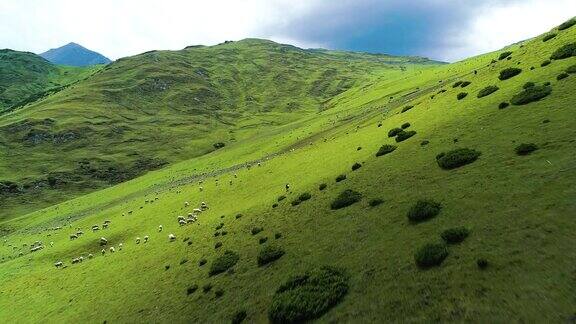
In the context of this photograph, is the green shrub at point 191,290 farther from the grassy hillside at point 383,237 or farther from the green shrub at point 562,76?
the green shrub at point 562,76

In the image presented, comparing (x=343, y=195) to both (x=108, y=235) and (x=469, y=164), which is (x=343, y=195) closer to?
(x=469, y=164)

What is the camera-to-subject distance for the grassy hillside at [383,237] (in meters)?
23.7

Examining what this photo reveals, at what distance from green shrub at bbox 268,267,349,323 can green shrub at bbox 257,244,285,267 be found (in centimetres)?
668

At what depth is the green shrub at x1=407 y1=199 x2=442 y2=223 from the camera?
1280 inches

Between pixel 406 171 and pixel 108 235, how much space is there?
5482cm

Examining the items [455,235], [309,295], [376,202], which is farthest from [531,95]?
[309,295]

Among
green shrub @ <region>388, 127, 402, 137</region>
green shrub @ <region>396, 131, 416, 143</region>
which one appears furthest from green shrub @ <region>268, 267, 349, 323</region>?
green shrub @ <region>388, 127, 402, 137</region>

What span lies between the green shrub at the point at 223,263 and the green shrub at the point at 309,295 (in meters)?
11.1

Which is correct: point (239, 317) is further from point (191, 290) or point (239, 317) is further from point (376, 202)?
point (376, 202)

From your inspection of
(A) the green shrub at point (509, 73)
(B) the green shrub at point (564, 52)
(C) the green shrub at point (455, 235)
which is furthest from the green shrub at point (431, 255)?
(A) the green shrub at point (509, 73)

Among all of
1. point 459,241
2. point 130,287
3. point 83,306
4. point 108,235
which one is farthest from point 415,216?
point 108,235

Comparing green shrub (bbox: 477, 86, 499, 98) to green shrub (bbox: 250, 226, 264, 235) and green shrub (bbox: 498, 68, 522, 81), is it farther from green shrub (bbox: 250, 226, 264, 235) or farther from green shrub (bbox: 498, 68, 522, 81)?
green shrub (bbox: 250, 226, 264, 235)

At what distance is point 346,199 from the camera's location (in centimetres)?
4425

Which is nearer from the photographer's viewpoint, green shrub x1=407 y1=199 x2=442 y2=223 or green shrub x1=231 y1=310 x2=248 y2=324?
green shrub x1=231 y1=310 x2=248 y2=324
